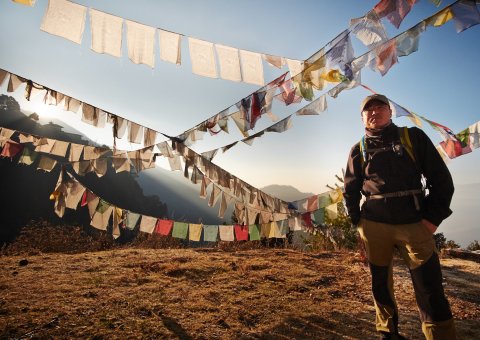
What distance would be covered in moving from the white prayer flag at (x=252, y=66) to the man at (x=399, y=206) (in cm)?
200

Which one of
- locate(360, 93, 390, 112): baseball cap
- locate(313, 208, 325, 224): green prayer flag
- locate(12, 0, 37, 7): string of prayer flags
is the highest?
locate(12, 0, 37, 7): string of prayer flags

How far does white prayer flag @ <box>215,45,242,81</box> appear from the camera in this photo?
4.44 m

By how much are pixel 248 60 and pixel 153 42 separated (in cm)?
155

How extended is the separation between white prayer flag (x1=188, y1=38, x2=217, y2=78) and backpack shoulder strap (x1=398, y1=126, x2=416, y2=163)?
2960 mm

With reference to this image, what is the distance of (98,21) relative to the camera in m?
4.02

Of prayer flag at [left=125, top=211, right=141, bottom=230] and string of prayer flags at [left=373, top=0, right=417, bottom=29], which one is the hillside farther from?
string of prayer flags at [left=373, top=0, right=417, bottom=29]

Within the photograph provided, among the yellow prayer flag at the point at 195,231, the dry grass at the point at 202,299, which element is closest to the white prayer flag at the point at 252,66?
the dry grass at the point at 202,299

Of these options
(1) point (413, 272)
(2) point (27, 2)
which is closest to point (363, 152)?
(1) point (413, 272)

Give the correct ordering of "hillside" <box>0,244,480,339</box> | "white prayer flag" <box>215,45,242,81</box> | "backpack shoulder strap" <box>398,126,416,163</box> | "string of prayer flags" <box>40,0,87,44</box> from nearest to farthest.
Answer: "backpack shoulder strap" <box>398,126,416,163</box>
"hillside" <box>0,244,480,339</box>
"string of prayer flags" <box>40,0,87,44</box>
"white prayer flag" <box>215,45,242,81</box>

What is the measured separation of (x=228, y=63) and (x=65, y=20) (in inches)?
95.2

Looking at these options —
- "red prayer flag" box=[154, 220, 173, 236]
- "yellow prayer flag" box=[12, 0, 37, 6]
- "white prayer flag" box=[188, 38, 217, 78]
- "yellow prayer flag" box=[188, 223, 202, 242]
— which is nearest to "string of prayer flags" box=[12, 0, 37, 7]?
"yellow prayer flag" box=[12, 0, 37, 6]

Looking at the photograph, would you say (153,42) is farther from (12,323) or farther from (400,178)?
(12,323)

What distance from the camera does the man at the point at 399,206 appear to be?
7.78 feet

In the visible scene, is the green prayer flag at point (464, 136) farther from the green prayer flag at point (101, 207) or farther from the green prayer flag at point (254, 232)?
the green prayer flag at point (101, 207)
